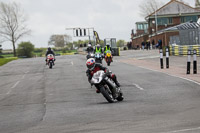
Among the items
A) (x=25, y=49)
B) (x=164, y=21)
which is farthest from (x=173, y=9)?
(x=25, y=49)

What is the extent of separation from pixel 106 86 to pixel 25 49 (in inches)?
3688

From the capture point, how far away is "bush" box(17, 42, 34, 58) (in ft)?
337

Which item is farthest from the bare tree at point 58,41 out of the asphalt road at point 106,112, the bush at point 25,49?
the asphalt road at point 106,112

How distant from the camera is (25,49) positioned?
337 ft

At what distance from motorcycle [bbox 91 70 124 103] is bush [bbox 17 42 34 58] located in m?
93.0

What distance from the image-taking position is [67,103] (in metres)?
11.7

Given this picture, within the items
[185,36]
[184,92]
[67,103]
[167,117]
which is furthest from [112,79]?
[185,36]

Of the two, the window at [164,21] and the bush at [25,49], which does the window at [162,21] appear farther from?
the bush at [25,49]

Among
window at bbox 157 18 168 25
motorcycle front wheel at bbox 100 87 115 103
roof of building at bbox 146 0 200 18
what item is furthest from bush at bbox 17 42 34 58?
motorcycle front wheel at bbox 100 87 115 103

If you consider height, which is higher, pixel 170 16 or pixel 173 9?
pixel 173 9

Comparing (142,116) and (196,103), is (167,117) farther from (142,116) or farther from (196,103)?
(196,103)

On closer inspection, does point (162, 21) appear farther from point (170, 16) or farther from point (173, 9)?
point (173, 9)

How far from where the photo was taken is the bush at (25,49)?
10272 cm

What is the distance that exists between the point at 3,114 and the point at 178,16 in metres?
76.6
